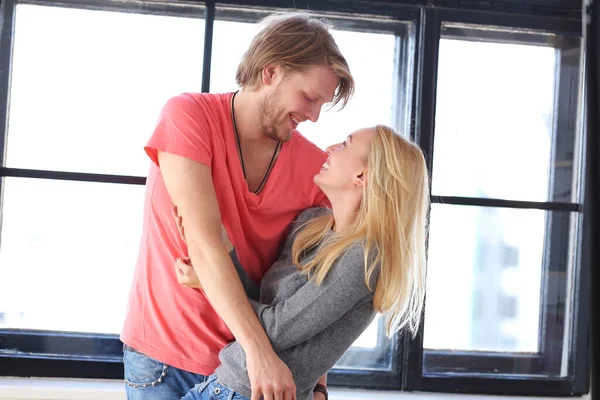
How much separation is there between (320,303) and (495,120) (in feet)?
4.58

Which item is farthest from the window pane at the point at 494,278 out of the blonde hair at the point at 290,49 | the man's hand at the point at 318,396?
the blonde hair at the point at 290,49

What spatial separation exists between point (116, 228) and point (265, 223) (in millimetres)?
874

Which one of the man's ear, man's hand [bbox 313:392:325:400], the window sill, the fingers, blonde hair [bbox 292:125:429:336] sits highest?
the man's ear

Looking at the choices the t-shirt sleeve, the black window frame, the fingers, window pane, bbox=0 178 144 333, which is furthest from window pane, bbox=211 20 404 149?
the fingers

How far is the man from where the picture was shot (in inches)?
62.0

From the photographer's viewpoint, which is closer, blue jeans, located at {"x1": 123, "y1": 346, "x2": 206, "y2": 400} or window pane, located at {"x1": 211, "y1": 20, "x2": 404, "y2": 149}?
blue jeans, located at {"x1": 123, "y1": 346, "x2": 206, "y2": 400}

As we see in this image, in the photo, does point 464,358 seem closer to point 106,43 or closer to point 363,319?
point 363,319

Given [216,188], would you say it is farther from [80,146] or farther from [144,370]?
[80,146]

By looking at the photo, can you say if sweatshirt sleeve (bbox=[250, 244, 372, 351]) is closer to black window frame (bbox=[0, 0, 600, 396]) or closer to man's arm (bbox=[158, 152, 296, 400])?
man's arm (bbox=[158, 152, 296, 400])

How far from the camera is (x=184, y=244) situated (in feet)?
5.47

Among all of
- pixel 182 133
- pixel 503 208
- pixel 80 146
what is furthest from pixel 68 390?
pixel 503 208

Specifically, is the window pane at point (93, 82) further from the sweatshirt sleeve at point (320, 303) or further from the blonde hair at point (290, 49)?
the sweatshirt sleeve at point (320, 303)

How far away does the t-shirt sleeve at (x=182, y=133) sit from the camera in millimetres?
1574

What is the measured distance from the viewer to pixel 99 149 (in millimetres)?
2434
